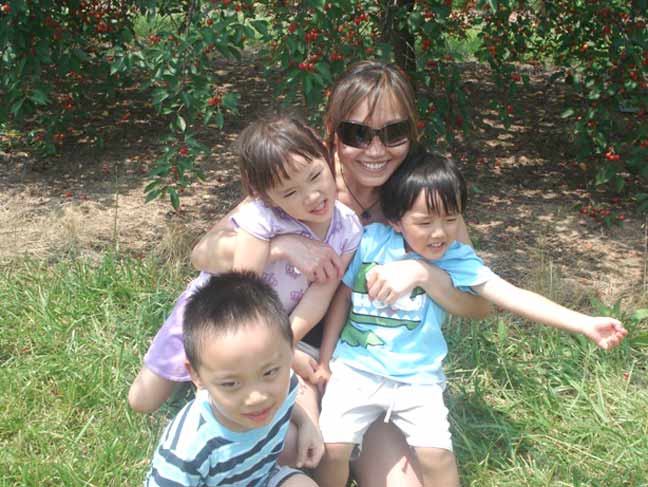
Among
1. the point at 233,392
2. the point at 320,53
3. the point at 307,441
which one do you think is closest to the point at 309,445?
the point at 307,441

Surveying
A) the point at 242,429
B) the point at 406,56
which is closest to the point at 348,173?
the point at 242,429


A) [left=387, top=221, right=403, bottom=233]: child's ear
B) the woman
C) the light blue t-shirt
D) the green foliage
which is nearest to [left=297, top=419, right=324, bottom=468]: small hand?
the woman

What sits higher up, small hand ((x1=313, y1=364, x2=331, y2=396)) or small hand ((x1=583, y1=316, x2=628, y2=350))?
small hand ((x1=583, y1=316, x2=628, y2=350))

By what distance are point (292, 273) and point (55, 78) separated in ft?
10.2

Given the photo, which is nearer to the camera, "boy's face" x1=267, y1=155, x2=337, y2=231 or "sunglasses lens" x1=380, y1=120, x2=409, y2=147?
"boy's face" x1=267, y1=155, x2=337, y2=231

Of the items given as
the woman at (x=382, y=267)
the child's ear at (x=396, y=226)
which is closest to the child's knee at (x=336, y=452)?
the woman at (x=382, y=267)

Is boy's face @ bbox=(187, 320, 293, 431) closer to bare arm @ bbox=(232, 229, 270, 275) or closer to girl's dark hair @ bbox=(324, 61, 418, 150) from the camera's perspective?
bare arm @ bbox=(232, 229, 270, 275)

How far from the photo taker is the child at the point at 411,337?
7.42 feet

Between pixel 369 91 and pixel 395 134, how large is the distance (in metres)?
0.15

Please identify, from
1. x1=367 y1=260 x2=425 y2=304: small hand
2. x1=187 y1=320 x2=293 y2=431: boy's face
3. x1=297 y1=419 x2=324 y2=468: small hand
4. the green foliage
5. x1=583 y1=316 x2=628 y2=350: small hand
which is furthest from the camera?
the green foliage

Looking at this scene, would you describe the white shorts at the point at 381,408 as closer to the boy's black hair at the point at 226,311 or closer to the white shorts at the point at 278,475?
the white shorts at the point at 278,475

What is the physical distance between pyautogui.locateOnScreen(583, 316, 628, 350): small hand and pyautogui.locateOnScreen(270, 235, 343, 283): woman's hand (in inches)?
28.2

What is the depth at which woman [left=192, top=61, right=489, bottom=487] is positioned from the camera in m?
2.33

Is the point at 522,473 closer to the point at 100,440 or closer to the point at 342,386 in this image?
the point at 342,386
